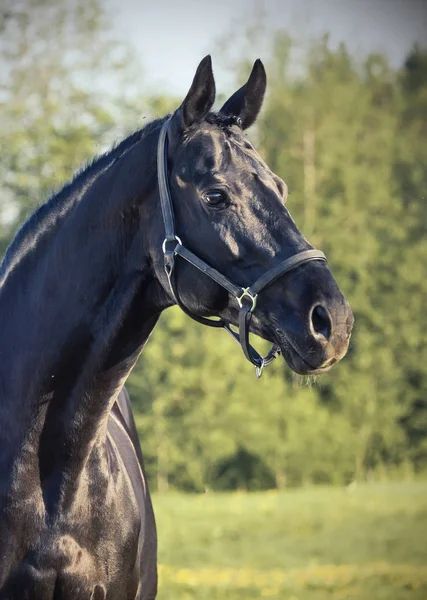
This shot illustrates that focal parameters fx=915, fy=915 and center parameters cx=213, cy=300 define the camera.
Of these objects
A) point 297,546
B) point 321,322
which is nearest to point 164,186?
point 321,322

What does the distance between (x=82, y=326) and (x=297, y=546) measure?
949 cm

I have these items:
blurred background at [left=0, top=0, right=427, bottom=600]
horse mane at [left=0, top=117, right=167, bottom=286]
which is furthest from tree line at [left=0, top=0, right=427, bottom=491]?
horse mane at [left=0, top=117, right=167, bottom=286]

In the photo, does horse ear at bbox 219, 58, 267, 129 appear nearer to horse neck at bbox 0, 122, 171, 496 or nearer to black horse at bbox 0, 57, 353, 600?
black horse at bbox 0, 57, 353, 600

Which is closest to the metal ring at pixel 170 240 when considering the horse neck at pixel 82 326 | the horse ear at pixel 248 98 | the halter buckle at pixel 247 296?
the horse neck at pixel 82 326

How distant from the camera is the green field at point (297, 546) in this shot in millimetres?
9031

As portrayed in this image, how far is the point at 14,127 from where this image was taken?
20.4 meters

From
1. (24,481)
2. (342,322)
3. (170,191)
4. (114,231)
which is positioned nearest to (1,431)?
(24,481)

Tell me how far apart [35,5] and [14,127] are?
8.75ft

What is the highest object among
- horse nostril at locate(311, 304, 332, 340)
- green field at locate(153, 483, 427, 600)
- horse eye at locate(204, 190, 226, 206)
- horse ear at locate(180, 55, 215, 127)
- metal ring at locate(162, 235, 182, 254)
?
horse ear at locate(180, 55, 215, 127)

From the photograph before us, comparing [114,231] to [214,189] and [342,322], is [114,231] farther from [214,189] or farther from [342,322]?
[342,322]

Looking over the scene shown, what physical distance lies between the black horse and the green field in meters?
5.50

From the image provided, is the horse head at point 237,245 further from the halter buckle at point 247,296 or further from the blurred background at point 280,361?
the blurred background at point 280,361

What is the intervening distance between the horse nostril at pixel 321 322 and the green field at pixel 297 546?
617 cm

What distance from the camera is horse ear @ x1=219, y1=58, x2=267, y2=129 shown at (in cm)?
353
